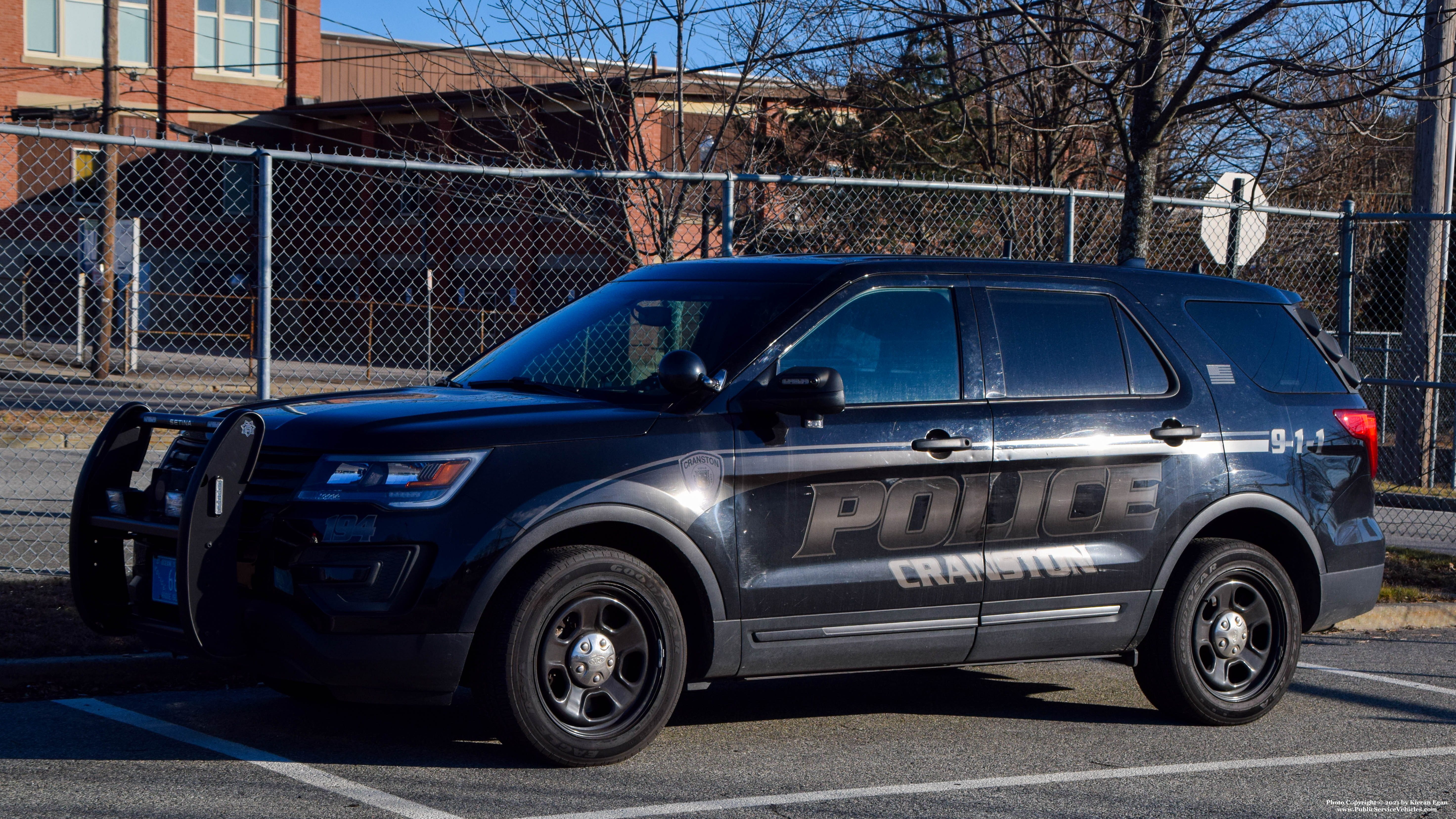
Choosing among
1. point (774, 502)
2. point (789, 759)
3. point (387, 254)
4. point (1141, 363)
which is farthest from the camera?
point (387, 254)

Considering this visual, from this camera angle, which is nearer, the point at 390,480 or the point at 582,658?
the point at 390,480

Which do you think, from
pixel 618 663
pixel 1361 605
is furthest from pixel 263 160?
pixel 1361 605

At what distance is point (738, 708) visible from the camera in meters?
6.58

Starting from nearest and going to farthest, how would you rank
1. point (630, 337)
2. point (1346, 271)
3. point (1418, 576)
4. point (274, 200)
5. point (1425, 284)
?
point (630, 337), point (1418, 576), point (1346, 271), point (1425, 284), point (274, 200)

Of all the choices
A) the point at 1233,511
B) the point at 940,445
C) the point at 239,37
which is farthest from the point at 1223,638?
the point at 239,37

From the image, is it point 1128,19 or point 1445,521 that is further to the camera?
point 1445,521

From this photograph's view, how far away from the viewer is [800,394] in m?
5.47

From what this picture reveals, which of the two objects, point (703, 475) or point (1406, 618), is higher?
point (703, 475)

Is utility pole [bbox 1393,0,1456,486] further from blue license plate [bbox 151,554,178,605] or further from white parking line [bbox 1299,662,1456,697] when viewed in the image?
blue license plate [bbox 151,554,178,605]

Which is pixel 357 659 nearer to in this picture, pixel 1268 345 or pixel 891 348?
pixel 891 348

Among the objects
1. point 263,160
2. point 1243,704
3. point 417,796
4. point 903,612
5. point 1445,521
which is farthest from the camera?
point 1445,521

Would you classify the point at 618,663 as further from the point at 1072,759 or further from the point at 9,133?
the point at 9,133

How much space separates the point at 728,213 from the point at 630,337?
316 cm

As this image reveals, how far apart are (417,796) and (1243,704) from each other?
358 cm
